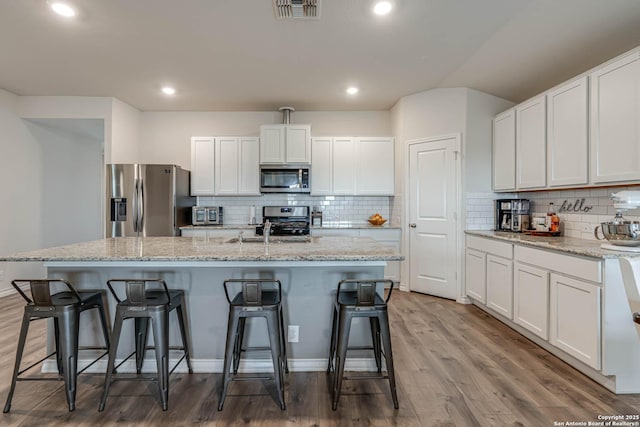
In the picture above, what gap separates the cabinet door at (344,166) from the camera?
4645 millimetres

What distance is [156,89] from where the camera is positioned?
3.99 meters

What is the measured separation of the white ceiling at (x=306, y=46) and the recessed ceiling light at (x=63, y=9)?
7 centimetres

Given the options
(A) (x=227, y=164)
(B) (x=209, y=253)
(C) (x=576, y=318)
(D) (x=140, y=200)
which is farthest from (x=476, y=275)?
(D) (x=140, y=200)

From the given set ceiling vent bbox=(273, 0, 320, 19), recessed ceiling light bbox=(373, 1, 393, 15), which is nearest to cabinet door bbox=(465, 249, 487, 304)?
recessed ceiling light bbox=(373, 1, 393, 15)

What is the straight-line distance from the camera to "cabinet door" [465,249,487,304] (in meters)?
3.44

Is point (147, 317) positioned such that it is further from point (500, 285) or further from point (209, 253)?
point (500, 285)

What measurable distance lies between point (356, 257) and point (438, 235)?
2.49m

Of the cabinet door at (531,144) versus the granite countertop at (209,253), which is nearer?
the granite countertop at (209,253)

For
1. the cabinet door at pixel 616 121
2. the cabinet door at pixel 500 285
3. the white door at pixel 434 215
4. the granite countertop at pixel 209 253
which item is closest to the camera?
the granite countertop at pixel 209 253

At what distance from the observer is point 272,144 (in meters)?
4.54

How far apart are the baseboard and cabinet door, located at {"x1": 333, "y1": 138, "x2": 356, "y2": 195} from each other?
2.79 m

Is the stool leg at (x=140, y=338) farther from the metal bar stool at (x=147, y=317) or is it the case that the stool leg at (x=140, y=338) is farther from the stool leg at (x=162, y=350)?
the stool leg at (x=162, y=350)

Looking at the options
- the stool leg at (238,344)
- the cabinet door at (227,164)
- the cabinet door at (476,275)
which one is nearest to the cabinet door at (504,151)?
the cabinet door at (476,275)

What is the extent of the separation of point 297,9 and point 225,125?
2950 millimetres
